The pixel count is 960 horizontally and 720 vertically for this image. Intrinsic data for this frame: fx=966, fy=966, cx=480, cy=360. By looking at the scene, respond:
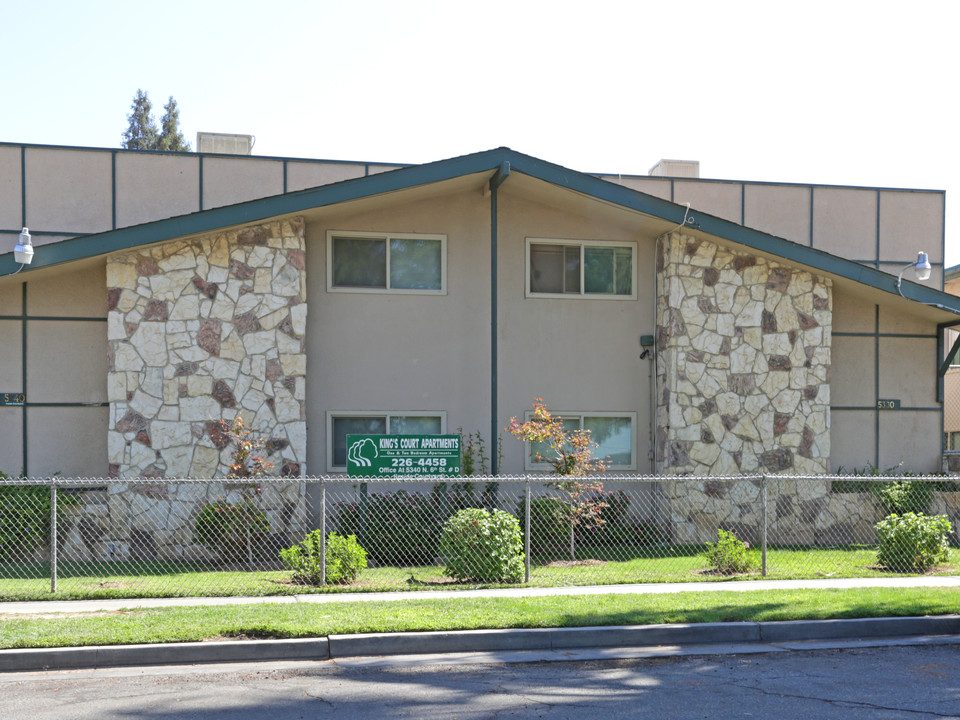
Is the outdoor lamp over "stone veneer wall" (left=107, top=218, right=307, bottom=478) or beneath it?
over

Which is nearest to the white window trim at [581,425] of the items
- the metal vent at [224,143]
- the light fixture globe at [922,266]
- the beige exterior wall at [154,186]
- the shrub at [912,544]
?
the shrub at [912,544]

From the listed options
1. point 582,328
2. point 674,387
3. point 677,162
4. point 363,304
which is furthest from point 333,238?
point 677,162

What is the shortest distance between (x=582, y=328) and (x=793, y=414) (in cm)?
389

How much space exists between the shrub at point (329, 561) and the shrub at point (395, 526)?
7.26 feet

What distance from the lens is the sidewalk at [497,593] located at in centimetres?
1038

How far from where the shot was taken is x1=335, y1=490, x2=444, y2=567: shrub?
14211 mm

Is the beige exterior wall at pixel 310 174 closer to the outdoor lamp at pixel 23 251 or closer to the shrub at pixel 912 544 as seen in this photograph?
the outdoor lamp at pixel 23 251

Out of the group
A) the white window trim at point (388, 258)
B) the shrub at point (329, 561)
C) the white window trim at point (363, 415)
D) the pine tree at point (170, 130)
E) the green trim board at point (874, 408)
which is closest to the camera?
the shrub at point (329, 561)

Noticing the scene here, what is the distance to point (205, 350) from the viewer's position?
1483 centimetres

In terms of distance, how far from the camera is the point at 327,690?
24.4 ft

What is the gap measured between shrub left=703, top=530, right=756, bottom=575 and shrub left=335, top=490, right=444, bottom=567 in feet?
13.5

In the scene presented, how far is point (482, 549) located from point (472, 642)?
3021mm

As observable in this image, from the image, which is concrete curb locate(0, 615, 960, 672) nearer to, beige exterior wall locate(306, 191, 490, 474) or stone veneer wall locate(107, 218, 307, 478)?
stone veneer wall locate(107, 218, 307, 478)

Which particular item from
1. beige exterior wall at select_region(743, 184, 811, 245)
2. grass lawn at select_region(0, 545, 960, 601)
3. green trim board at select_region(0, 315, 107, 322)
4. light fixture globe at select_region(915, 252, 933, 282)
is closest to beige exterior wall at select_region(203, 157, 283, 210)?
green trim board at select_region(0, 315, 107, 322)
